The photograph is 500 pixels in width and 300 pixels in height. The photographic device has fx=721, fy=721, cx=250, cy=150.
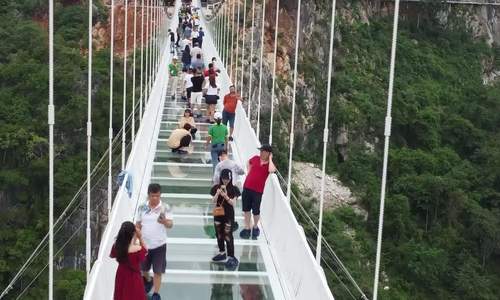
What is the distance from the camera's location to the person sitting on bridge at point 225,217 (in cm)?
708

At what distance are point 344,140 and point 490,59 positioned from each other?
20757mm

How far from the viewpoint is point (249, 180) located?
7945mm

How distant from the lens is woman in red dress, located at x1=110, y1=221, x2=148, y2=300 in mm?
5102

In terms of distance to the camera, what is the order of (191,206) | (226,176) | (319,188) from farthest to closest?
1. (319,188)
2. (191,206)
3. (226,176)

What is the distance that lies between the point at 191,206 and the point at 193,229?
32.2 inches

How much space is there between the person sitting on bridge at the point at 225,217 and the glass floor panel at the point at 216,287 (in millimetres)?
295

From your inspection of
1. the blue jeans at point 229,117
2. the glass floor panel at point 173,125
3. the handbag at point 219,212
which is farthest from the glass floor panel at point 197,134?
the handbag at point 219,212

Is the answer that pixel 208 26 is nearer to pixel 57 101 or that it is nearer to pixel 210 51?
pixel 57 101

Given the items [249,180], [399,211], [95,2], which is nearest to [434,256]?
[399,211]

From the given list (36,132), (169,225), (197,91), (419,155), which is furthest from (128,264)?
(419,155)

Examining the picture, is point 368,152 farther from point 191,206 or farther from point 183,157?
point 191,206

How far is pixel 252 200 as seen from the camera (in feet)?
26.0

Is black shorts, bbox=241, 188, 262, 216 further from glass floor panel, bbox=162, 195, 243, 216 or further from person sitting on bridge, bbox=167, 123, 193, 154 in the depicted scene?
person sitting on bridge, bbox=167, 123, 193, 154

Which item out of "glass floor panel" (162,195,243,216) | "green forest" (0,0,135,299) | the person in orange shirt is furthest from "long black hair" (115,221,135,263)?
"green forest" (0,0,135,299)
